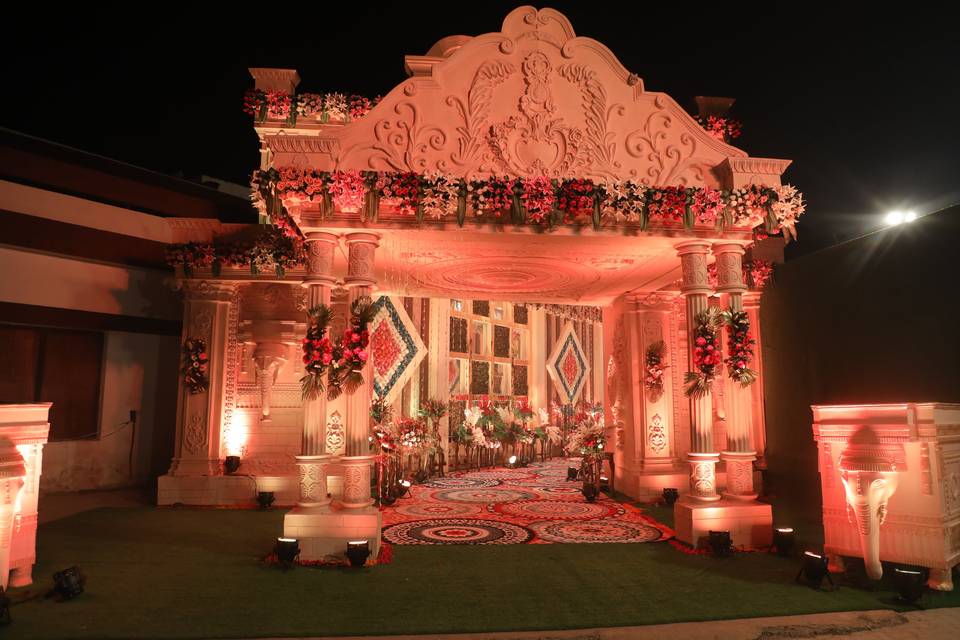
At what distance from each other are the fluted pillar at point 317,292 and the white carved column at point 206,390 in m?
3.89

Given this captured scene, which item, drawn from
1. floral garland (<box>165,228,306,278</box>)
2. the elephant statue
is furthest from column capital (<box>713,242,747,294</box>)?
floral garland (<box>165,228,306,278</box>)

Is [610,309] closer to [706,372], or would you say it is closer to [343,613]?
[706,372]

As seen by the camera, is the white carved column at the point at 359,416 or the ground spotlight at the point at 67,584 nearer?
the ground spotlight at the point at 67,584

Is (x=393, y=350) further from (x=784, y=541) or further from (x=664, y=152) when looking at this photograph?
(x=784, y=541)

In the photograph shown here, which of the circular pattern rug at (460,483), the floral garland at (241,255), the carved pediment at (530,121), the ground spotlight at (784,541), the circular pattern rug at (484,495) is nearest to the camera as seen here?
the ground spotlight at (784,541)

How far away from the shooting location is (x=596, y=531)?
7.01 metres

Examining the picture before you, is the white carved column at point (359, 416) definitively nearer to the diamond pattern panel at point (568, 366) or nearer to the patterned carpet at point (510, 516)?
the patterned carpet at point (510, 516)

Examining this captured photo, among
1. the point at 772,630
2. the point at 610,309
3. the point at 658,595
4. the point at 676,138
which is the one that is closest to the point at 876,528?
the point at 772,630

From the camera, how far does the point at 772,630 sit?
158 inches

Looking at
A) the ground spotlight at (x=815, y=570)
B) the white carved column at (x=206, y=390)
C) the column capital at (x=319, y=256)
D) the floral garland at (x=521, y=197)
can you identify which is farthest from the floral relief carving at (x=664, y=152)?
the white carved column at (x=206, y=390)

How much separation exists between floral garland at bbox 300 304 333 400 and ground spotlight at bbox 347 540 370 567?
5.16ft

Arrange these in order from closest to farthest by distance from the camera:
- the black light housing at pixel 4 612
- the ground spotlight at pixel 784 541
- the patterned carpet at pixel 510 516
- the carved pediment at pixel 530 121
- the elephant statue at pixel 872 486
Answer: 1. the black light housing at pixel 4 612
2. the elephant statue at pixel 872 486
3. the ground spotlight at pixel 784 541
4. the carved pediment at pixel 530 121
5. the patterned carpet at pixel 510 516

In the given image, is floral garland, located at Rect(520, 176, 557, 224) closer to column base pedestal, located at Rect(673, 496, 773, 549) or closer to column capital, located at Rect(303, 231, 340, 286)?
column capital, located at Rect(303, 231, 340, 286)

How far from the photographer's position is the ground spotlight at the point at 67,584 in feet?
14.9
